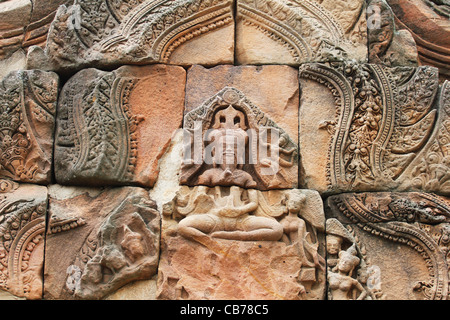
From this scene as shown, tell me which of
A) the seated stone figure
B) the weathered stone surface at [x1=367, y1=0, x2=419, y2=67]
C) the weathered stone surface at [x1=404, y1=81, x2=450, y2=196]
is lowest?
the seated stone figure

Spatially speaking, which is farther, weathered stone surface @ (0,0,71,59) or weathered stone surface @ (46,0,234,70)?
weathered stone surface @ (0,0,71,59)

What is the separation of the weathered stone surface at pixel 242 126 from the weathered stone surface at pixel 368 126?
160 millimetres

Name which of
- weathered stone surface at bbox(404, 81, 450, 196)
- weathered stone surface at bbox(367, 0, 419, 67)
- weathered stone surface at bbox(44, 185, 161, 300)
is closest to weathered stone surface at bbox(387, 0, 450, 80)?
weathered stone surface at bbox(367, 0, 419, 67)

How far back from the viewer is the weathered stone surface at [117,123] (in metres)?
5.57

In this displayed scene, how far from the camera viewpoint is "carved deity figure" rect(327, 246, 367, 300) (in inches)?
205

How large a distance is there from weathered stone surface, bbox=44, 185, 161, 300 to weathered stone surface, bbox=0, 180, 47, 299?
71mm

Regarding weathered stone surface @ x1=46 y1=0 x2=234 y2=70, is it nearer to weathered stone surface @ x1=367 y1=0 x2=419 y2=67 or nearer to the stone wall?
the stone wall

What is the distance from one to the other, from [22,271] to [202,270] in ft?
4.45

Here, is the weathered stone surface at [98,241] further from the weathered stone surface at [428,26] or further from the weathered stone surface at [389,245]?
the weathered stone surface at [428,26]

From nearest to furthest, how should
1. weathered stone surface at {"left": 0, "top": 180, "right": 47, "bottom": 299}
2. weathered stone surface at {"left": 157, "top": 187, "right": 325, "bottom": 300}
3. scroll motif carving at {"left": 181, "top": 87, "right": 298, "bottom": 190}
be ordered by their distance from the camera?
1. weathered stone surface at {"left": 157, "top": 187, "right": 325, "bottom": 300}
2. weathered stone surface at {"left": 0, "top": 180, "right": 47, "bottom": 299}
3. scroll motif carving at {"left": 181, "top": 87, "right": 298, "bottom": 190}

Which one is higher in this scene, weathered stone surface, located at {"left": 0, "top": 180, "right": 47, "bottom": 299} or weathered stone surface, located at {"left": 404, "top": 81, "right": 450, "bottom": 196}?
weathered stone surface, located at {"left": 404, "top": 81, "right": 450, "bottom": 196}

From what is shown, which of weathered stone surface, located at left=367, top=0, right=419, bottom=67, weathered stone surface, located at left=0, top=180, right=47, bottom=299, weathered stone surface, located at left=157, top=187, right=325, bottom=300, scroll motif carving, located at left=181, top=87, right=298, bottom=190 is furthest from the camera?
weathered stone surface, located at left=367, top=0, right=419, bottom=67

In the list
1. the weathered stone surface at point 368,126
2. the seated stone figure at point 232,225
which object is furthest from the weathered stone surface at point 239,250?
the weathered stone surface at point 368,126

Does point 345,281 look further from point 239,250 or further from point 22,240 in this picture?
point 22,240
